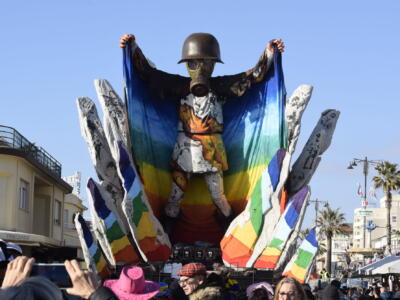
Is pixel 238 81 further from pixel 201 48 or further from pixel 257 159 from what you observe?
pixel 257 159

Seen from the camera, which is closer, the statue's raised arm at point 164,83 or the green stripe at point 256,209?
the green stripe at point 256,209

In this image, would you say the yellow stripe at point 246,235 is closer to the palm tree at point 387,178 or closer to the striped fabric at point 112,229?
the striped fabric at point 112,229

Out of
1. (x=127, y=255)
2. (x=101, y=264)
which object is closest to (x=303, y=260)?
(x=127, y=255)

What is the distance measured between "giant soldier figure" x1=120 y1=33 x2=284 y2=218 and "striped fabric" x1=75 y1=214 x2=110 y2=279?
3.36 m

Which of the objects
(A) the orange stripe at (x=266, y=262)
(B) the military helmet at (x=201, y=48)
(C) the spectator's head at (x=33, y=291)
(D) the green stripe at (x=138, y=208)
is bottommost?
(A) the orange stripe at (x=266, y=262)

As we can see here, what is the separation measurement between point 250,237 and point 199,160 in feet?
8.41

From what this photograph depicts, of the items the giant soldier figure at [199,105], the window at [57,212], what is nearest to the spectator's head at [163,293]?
the giant soldier figure at [199,105]

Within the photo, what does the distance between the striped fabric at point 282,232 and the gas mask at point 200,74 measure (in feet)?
12.2

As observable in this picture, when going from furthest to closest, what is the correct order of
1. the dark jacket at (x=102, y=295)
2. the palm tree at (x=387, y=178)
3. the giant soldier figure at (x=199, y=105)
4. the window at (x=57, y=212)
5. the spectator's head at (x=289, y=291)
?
1. the palm tree at (x=387, y=178)
2. the window at (x=57, y=212)
3. the giant soldier figure at (x=199, y=105)
4. the spectator's head at (x=289, y=291)
5. the dark jacket at (x=102, y=295)

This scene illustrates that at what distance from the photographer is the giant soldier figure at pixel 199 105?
2131 cm

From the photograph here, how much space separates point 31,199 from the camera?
2930 centimetres

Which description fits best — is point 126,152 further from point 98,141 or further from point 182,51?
point 182,51

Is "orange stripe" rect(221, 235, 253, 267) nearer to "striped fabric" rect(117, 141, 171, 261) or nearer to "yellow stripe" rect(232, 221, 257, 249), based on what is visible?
"yellow stripe" rect(232, 221, 257, 249)

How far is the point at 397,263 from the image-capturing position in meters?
19.2
